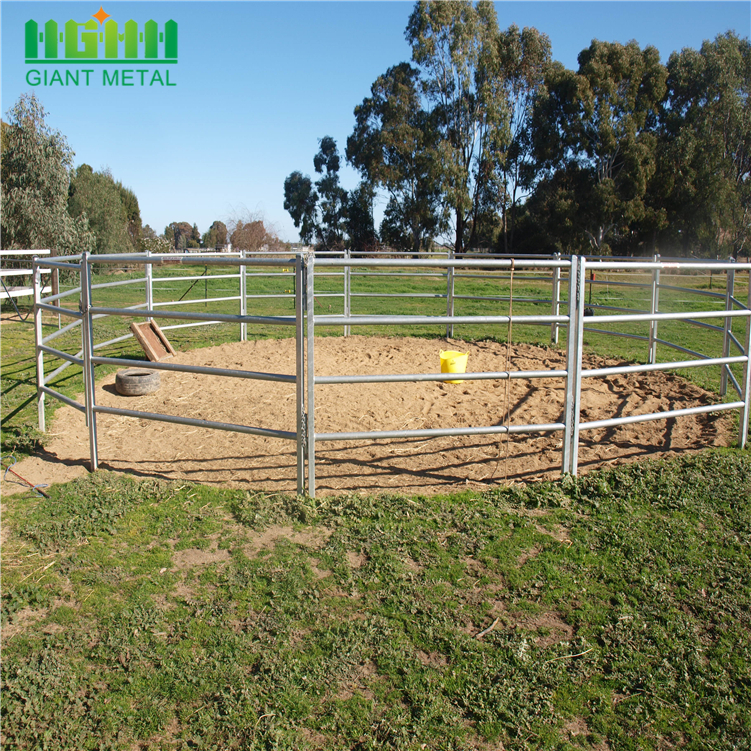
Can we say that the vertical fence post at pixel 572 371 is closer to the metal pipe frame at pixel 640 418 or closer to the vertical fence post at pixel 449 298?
the metal pipe frame at pixel 640 418

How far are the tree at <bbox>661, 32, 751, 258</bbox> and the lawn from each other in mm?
31728

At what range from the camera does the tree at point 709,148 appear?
31375mm

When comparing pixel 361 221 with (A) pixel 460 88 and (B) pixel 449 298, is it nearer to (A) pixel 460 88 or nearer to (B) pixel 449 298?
(A) pixel 460 88

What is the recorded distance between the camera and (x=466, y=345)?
10.4 meters

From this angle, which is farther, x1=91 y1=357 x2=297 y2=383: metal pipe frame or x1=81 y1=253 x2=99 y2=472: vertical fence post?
x1=81 y1=253 x2=99 y2=472: vertical fence post

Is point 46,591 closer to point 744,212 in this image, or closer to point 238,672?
point 238,672

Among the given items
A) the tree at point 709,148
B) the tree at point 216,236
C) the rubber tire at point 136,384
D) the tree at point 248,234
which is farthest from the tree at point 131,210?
the rubber tire at point 136,384

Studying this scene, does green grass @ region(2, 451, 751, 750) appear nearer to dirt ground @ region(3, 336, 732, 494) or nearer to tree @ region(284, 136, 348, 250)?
dirt ground @ region(3, 336, 732, 494)

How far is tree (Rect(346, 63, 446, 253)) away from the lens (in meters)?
31.9

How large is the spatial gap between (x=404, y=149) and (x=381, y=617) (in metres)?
31.6

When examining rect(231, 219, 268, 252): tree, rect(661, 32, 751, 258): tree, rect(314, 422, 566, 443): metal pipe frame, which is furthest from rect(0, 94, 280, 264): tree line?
A: rect(661, 32, 751, 258): tree

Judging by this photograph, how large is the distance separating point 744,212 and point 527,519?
115 feet

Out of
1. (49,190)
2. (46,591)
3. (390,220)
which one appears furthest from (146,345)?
(390,220)

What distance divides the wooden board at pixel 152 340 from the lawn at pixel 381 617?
4.38 m
